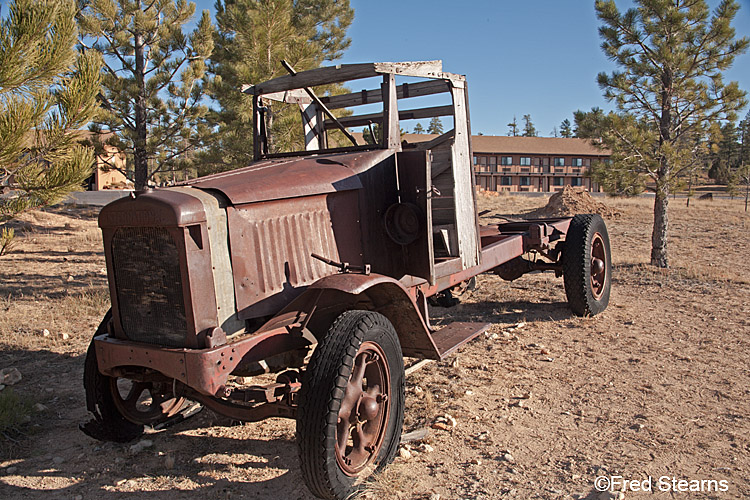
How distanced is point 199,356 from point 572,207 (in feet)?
60.8

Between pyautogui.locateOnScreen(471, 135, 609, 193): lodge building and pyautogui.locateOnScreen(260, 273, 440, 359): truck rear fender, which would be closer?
pyautogui.locateOnScreen(260, 273, 440, 359): truck rear fender

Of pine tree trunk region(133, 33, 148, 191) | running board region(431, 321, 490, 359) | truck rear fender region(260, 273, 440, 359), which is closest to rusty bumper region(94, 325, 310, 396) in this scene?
truck rear fender region(260, 273, 440, 359)

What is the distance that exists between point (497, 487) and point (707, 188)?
56366mm

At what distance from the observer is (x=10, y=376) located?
493 centimetres

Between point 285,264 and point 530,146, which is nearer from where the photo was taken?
point 285,264

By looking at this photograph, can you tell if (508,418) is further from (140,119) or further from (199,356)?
(140,119)

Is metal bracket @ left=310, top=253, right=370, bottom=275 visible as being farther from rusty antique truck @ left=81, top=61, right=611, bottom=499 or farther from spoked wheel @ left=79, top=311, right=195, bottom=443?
spoked wheel @ left=79, top=311, right=195, bottom=443

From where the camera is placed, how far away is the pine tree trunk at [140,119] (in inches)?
459

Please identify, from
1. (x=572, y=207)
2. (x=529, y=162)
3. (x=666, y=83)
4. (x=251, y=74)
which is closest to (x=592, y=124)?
(x=666, y=83)

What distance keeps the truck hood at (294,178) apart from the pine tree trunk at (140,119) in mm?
8262

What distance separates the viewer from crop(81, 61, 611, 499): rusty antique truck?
3.03 meters

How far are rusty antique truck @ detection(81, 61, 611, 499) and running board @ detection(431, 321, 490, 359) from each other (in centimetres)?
2

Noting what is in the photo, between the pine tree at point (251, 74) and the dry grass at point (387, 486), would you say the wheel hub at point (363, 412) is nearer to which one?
the dry grass at point (387, 486)

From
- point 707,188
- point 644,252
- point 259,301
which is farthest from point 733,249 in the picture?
point 707,188
